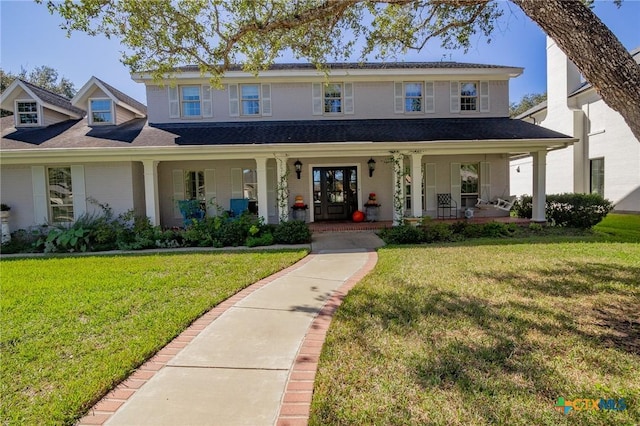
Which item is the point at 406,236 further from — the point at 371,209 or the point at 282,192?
the point at 282,192

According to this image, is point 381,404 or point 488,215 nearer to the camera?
point 381,404

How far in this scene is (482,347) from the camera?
10.7 feet

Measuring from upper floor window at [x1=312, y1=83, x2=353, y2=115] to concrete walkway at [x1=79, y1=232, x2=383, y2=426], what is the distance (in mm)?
10074

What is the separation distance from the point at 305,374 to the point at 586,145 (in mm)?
19735

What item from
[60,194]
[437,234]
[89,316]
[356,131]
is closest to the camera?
[89,316]

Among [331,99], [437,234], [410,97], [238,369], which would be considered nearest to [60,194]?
[331,99]

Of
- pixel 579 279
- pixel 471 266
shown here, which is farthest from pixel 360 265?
pixel 579 279

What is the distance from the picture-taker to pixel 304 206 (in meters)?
12.6

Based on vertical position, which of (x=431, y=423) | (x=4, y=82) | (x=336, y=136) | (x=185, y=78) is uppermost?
(x=4, y=82)

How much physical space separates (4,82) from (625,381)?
4022 centimetres

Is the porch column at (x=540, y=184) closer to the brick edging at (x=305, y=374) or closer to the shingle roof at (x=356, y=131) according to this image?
the shingle roof at (x=356, y=131)

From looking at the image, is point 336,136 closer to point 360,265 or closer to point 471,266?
point 360,265

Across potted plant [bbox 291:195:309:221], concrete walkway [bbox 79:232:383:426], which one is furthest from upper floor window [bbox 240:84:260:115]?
concrete walkway [bbox 79:232:383:426]

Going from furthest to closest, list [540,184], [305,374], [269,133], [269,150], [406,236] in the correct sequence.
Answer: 1. [269,133]
2. [540,184]
3. [269,150]
4. [406,236]
5. [305,374]
